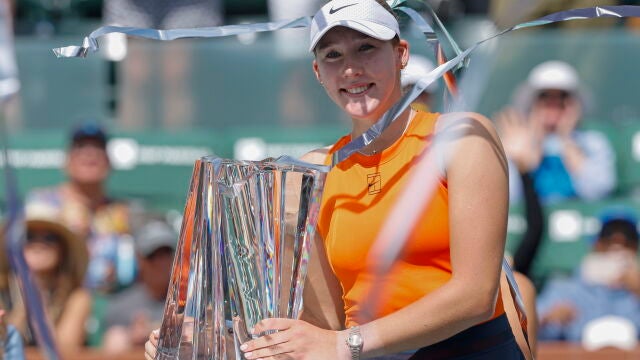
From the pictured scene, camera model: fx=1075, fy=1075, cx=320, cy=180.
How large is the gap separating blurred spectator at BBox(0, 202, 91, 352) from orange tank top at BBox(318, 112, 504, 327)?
2.68m

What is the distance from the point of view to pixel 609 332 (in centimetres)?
489

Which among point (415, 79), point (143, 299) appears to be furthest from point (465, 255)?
point (143, 299)

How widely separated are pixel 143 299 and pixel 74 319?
0.32 metres

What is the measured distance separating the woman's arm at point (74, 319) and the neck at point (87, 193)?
0.66m

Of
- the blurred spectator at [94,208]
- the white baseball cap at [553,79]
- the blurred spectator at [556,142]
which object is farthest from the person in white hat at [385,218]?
the white baseball cap at [553,79]

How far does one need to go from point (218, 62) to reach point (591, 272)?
2.36 metres

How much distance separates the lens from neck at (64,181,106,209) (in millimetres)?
5340

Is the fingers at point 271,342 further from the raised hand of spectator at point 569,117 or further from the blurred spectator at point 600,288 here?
the raised hand of spectator at point 569,117

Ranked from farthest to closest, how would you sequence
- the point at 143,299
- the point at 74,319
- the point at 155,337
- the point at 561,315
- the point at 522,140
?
the point at 522,140, the point at 561,315, the point at 143,299, the point at 74,319, the point at 155,337

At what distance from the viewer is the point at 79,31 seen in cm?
634

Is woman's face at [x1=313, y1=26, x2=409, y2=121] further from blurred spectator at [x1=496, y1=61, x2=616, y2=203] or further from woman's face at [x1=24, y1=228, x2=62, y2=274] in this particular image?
blurred spectator at [x1=496, y1=61, x2=616, y2=203]

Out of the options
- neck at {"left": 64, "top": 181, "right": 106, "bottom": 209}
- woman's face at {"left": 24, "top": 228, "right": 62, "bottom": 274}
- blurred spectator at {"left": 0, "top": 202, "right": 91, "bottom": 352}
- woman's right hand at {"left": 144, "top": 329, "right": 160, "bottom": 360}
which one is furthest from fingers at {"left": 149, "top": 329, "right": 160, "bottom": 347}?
neck at {"left": 64, "top": 181, "right": 106, "bottom": 209}

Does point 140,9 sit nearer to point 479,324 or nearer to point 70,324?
point 70,324

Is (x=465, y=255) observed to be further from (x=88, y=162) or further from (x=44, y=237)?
(x=88, y=162)
